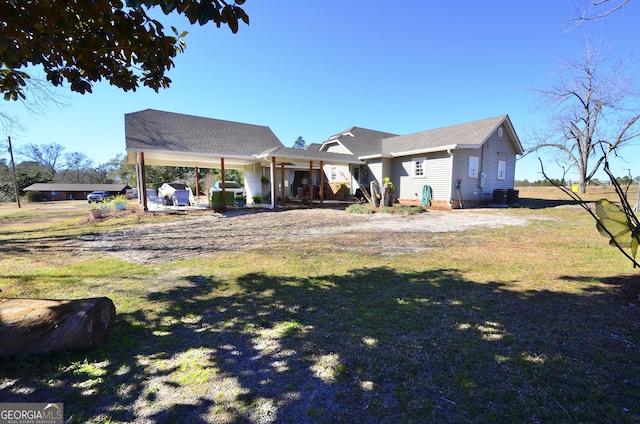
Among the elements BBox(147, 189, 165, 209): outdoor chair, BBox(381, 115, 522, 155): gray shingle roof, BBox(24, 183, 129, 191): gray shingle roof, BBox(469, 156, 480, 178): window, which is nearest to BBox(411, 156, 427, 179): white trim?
BBox(381, 115, 522, 155): gray shingle roof

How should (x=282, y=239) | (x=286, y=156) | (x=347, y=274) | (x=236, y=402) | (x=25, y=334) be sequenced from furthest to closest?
(x=286, y=156) → (x=282, y=239) → (x=347, y=274) → (x=25, y=334) → (x=236, y=402)

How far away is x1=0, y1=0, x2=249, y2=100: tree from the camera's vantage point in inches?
98.4

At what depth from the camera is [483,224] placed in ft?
31.3

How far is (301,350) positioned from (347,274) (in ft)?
7.00

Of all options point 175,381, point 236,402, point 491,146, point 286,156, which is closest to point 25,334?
point 175,381

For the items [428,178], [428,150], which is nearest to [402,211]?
[428,178]

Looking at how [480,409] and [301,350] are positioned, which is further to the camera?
[301,350]

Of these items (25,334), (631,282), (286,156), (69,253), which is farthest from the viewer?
(286,156)

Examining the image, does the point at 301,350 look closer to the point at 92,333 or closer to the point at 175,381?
the point at 175,381

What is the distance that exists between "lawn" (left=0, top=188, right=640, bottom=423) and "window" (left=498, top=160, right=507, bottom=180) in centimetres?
1326

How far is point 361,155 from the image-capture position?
18.2m

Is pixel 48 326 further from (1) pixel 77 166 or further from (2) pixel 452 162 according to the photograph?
(1) pixel 77 166

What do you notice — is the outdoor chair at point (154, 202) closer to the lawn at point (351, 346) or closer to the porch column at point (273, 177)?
the porch column at point (273, 177)

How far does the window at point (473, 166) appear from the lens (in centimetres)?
1504
